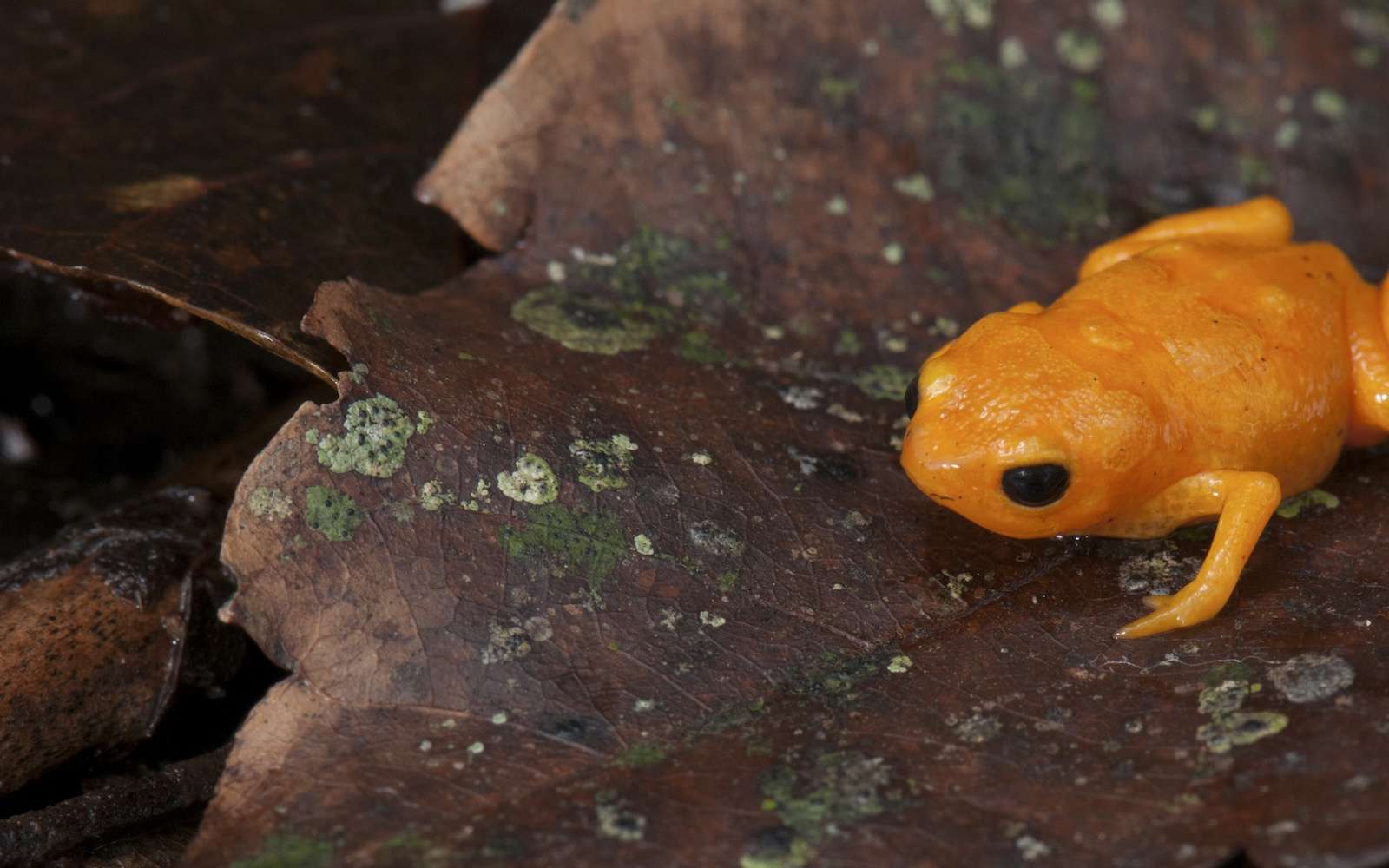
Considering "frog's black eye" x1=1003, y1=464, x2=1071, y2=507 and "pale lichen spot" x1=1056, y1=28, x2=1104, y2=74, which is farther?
"pale lichen spot" x1=1056, y1=28, x2=1104, y2=74

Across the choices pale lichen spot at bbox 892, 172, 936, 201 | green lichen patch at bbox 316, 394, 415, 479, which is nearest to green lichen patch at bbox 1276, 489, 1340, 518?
pale lichen spot at bbox 892, 172, 936, 201

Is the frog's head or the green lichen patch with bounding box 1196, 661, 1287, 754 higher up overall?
the frog's head

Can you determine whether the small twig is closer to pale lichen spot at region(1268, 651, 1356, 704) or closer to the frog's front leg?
the frog's front leg

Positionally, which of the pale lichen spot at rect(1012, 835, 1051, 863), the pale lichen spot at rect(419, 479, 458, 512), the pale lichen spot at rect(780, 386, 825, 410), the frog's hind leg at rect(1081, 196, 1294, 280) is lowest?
the pale lichen spot at rect(1012, 835, 1051, 863)

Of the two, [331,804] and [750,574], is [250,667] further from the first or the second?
[750,574]

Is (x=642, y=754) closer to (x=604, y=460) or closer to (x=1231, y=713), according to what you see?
(x=604, y=460)

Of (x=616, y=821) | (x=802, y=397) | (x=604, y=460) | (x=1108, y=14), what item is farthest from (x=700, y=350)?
(x=1108, y=14)
